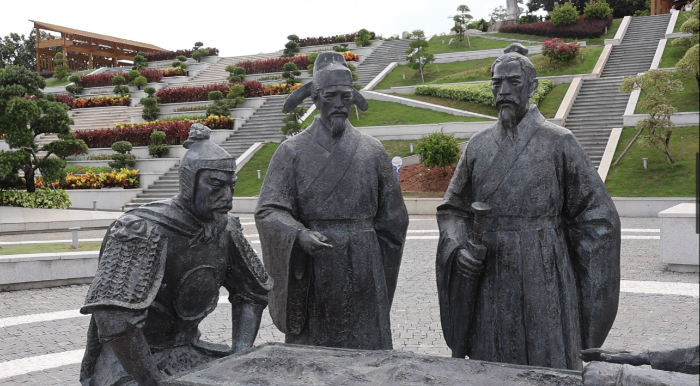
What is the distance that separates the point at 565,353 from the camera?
12.3ft

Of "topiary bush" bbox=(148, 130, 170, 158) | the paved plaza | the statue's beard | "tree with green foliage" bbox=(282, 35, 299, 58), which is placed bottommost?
the paved plaza

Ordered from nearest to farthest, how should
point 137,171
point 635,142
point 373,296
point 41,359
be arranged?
point 373,296 → point 41,359 → point 635,142 → point 137,171

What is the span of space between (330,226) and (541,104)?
20.2 meters

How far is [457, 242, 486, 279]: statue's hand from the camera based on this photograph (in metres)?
3.75

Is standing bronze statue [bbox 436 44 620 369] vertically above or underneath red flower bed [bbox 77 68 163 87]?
underneath

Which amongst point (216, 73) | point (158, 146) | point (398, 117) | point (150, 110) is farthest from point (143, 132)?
point (216, 73)

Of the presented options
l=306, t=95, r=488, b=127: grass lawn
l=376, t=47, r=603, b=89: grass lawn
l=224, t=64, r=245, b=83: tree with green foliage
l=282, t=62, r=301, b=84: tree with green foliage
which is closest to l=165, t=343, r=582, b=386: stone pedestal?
l=306, t=95, r=488, b=127: grass lawn

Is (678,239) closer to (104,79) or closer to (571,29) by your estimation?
(571,29)

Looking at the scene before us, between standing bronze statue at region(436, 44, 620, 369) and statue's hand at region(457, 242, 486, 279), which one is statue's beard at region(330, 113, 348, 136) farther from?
statue's hand at region(457, 242, 486, 279)

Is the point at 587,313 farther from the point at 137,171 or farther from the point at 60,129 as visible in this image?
the point at 137,171

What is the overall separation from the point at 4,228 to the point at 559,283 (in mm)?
15700

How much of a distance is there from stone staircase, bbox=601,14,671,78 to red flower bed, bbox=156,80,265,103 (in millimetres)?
14886

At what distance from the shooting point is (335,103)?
158 inches

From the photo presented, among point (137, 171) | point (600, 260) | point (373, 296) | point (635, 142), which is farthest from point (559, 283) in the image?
point (137, 171)
